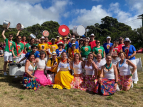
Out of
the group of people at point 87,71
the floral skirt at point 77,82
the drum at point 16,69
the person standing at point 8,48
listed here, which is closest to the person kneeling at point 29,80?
the group of people at point 87,71

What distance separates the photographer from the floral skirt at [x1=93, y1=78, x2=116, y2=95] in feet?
13.0

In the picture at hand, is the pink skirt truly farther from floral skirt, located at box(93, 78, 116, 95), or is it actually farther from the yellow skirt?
floral skirt, located at box(93, 78, 116, 95)

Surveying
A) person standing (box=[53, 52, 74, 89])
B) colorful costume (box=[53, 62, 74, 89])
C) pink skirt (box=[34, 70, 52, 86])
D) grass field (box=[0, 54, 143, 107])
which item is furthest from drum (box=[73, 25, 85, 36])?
grass field (box=[0, 54, 143, 107])

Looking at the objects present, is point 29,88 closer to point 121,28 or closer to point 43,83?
point 43,83

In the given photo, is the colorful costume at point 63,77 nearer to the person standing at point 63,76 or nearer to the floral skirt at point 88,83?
the person standing at point 63,76

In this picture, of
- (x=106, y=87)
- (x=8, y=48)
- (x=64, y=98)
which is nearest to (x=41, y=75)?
(x=64, y=98)

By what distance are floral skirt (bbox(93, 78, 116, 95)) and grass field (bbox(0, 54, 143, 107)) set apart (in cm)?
15

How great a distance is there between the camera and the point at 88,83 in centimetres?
453

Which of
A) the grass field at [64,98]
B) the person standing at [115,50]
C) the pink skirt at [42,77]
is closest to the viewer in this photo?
the grass field at [64,98]

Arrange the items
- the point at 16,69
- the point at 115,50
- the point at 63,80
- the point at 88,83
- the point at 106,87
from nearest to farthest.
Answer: the point at 106,87
the point at 88,83
the point at 63,80
the point at 16,69
the point at 115,50

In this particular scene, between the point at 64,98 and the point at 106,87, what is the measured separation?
4.15 ft

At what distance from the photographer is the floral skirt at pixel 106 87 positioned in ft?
13.0

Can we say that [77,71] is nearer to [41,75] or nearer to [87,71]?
[87,71]

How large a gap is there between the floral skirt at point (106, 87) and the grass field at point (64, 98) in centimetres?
15
